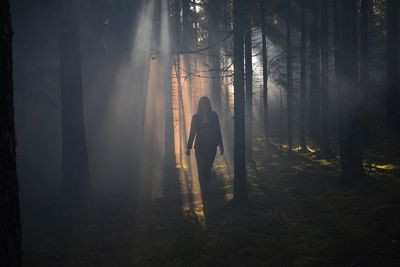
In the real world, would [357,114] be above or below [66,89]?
below

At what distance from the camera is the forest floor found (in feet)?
20.8

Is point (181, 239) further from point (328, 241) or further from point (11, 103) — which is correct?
point (11, 103)

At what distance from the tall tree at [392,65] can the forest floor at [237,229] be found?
10.7 meters

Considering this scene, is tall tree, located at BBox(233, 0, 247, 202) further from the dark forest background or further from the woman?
the woman

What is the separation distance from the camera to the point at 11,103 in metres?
2.54

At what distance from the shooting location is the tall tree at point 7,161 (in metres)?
2.46

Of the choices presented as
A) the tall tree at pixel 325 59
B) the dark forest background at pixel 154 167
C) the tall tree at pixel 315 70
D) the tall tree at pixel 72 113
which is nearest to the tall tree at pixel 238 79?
the dark forest background at pixel 154 167

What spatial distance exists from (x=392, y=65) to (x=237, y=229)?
17503 millimetres

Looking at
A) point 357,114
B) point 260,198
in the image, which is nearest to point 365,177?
point 357,114

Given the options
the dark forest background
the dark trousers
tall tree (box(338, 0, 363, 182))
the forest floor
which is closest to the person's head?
the dark trousers

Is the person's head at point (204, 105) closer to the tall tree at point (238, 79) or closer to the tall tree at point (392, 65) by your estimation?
the tall tree at point (238, 79)

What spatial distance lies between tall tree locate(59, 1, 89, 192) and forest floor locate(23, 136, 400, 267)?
0.82 metres

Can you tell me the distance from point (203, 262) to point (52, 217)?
494 cm

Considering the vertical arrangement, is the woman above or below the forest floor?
above
